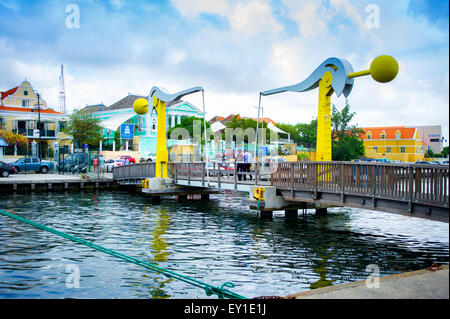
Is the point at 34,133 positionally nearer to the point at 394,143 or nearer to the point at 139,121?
the point at 139,121

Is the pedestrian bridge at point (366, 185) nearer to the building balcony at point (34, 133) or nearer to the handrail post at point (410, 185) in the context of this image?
the handrail post at point (410, 185)

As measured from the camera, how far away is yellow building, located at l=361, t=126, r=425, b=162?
3076 inches

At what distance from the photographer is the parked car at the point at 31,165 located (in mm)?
44875

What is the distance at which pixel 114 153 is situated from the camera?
5822cm

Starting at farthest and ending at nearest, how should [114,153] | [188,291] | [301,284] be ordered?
[114,153], [301,284], [188,291]

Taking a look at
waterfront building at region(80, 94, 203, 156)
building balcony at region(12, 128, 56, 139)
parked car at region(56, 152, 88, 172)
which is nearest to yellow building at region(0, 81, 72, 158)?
building balcony at region(12, 128, 56, 139)

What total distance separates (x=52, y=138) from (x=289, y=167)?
2141 inches

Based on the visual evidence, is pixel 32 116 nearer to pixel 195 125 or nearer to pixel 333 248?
pixel 195 125

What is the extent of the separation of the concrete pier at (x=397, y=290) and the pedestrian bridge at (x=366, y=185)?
2882 mm

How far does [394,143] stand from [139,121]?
49728 mm

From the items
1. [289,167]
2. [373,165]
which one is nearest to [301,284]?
[373,165]

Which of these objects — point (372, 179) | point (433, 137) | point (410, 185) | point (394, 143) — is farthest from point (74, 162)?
point (394, 143)

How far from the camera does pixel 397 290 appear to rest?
6.53 meters

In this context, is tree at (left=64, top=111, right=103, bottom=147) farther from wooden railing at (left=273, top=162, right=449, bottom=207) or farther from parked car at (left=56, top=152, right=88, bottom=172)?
wooden railing at (left=273, top=162, right=449, bottom=207)
